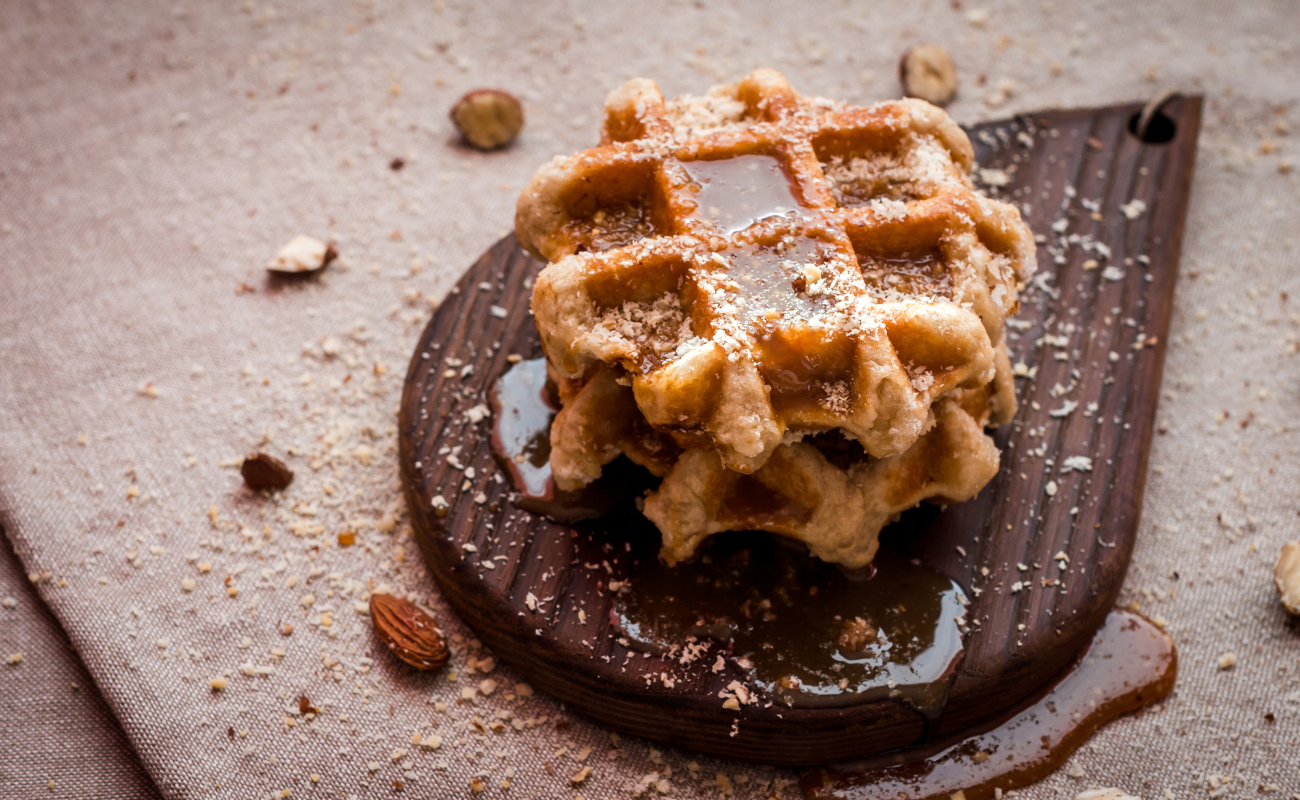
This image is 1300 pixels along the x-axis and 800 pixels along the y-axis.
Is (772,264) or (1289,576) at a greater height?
(772,264)

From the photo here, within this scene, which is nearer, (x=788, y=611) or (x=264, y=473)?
(x=788, y=611)

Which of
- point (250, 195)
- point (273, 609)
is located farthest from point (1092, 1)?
point (273, 609)

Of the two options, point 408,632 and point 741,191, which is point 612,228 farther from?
point 408,632

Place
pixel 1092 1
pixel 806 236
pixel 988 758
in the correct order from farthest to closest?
pixel 1092 1
pixel 988 758
pixel 806 236

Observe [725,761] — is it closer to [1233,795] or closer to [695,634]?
[695,634]

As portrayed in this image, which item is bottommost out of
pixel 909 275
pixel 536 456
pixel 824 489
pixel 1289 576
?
pixel 1289 576

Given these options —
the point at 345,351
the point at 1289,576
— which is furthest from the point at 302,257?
the point at 1289,576

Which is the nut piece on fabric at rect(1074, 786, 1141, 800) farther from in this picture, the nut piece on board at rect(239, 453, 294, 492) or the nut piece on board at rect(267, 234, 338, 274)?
the nut piece on board at rect(267, 234, 338, 274)
